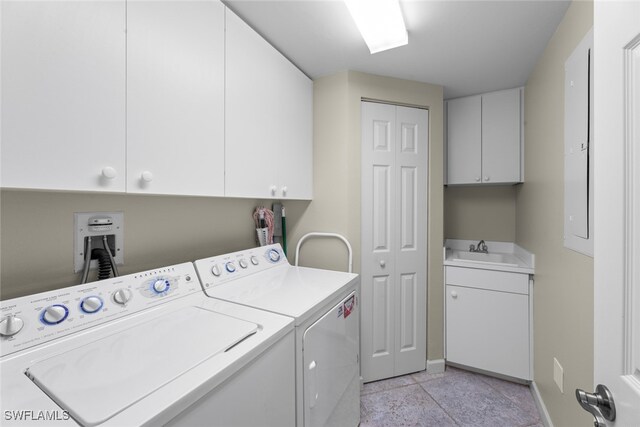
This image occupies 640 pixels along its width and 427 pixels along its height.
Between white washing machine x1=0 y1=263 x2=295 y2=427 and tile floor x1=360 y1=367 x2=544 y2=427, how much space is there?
1129 millimetres

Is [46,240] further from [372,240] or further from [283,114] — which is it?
[372,240]

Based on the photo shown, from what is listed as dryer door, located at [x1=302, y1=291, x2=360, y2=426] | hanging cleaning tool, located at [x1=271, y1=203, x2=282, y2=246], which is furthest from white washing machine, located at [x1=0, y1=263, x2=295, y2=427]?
hanging cleaning tool, located at [x1=271, y1=203, x2=282, y2=246]

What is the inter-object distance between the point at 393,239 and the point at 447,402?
47.0 inches

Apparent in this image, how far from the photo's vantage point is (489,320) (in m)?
2.05

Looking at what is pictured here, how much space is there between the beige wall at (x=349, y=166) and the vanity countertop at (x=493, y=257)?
0.81 ft

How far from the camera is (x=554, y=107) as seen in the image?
4.99 ft

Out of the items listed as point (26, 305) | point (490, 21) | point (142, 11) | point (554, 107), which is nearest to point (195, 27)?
point (142, 11)

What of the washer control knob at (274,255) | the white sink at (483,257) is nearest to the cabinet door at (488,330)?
the white sink at (483,257)

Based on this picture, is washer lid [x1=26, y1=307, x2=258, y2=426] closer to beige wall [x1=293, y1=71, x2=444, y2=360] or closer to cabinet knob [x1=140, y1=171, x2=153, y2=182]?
cabinet knob [x1=140, y1=171, x2=153, y2=182]

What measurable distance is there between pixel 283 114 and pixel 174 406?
1534 mm

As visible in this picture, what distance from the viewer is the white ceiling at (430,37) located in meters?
1.33

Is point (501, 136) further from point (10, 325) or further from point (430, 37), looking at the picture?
point (10, 325)

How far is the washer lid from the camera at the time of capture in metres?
0.58

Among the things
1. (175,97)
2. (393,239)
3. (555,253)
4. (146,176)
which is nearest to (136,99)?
(175,97)
